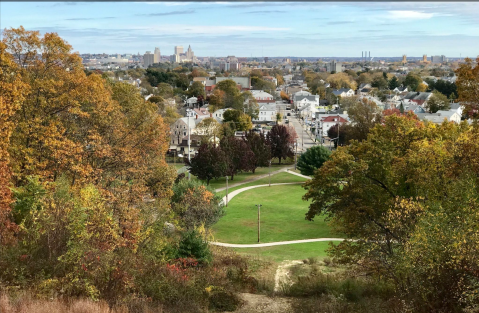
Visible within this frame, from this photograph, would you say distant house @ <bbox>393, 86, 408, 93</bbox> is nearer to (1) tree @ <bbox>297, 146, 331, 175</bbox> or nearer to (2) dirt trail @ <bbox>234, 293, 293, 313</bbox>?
(1) tree @ <bbox>297, 146, 331, 175</bbox>

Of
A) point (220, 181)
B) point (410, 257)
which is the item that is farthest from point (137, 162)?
point (220, 181)

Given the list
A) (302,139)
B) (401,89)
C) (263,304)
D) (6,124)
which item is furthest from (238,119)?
(401,89)

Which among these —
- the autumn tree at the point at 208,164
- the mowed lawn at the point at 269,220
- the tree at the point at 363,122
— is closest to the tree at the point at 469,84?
the mowed lawn at the point at 269,220

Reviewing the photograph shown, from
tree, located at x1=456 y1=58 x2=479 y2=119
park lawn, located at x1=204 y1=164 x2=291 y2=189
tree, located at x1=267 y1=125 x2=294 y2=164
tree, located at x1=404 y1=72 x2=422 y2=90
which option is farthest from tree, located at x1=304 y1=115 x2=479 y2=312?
tree, located at x1=404 y1=72 x2=422 y2=90

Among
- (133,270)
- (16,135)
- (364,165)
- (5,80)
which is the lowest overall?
(133,270)

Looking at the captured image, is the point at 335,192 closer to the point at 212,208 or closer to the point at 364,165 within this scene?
the point at 364,165

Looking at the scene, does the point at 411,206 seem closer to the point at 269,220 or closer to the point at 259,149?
the point at 269,220
